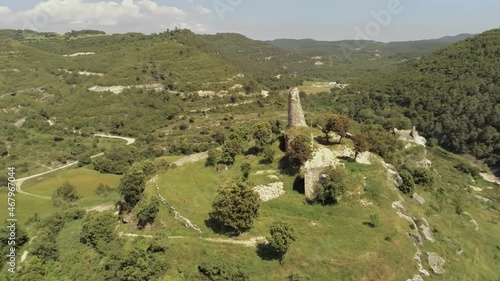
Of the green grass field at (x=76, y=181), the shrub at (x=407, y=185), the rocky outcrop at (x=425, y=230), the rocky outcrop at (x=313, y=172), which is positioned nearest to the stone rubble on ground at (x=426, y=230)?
the rocky outcrop at (x=425, y=230)

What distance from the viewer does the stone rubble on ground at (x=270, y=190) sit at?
38513 millimetres

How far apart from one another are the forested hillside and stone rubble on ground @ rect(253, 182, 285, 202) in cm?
7031

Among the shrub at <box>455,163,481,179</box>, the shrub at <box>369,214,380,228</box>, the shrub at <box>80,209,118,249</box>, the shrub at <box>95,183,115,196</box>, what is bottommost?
the shrub at <box>455,163,481,179</box>

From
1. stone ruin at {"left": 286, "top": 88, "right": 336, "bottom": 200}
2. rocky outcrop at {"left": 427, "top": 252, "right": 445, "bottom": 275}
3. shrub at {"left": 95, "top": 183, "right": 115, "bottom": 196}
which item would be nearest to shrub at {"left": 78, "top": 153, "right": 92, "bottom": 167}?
shrub at {"left": 95, "top": 183, "right": 115, "bottom": 196}

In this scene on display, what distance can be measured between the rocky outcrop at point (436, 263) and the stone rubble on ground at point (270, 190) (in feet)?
49.2

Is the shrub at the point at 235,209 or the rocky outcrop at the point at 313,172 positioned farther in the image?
the rocky outcrop at the point at 313,172

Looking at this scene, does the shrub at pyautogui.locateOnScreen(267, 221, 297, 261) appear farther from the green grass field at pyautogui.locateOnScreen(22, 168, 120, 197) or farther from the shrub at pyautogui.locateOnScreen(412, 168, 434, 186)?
the green grass field at pyautogui.locateOnScreen(22, 168, 120, 197)

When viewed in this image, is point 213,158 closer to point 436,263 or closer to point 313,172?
point 313,172

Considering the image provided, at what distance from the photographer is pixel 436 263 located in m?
34.2

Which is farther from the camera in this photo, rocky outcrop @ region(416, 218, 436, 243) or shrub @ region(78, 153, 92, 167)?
shrub @ region(78, 153, 92, 167)

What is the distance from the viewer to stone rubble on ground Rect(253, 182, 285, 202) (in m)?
38.5

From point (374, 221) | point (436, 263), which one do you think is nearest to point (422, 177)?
point (436, 263)

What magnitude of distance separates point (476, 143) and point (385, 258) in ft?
306

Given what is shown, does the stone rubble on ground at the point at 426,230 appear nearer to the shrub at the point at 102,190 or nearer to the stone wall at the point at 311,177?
the stone wall at the point at 311,177
